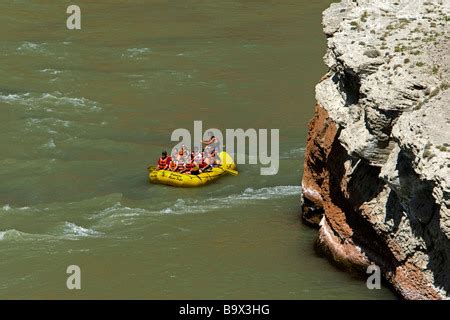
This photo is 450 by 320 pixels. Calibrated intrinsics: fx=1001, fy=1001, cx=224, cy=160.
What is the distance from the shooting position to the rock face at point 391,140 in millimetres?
14734

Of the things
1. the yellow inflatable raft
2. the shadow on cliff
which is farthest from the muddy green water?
the shadow on cliff

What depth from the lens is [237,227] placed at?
21641 millimetres

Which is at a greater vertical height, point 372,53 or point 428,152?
point 372,53

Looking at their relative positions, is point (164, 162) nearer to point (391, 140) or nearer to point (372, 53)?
point (372, 53)

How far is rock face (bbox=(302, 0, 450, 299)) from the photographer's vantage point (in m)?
14.7

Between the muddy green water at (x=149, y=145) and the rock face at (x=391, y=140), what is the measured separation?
1258 mm

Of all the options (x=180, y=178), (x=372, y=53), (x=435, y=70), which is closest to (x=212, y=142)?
(x=180, y=178)

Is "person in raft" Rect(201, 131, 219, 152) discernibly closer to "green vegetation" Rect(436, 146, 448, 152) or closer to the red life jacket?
the red life jacket

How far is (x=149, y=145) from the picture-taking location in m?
28.0

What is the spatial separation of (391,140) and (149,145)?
12.9 metres

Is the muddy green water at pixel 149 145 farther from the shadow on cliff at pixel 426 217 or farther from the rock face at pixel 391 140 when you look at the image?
the shadow on cliff at pixel 426 217

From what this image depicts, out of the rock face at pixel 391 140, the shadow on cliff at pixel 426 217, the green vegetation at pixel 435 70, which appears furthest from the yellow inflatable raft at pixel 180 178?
the green vegetation at pixel 435 70

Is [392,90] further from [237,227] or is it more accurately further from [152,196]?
[152,196]

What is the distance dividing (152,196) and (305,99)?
9135 mm
